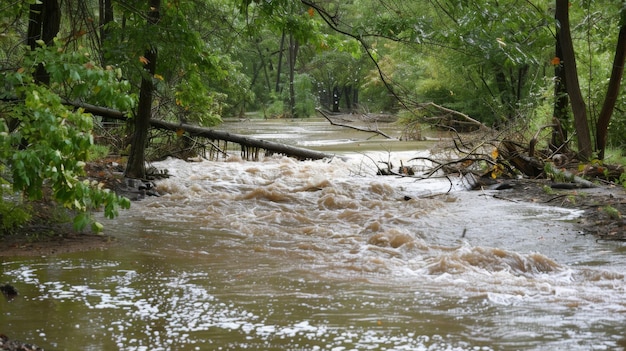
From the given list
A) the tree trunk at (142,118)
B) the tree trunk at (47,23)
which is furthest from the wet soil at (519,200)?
the tree trunk at (47,23)

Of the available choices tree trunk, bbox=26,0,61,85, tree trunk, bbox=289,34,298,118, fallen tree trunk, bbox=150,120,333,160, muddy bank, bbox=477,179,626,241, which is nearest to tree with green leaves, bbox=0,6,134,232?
tree trunk, bbox=26,0,61,85

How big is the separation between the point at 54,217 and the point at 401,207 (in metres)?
5.53

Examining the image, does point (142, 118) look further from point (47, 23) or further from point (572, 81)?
point (572, 81)

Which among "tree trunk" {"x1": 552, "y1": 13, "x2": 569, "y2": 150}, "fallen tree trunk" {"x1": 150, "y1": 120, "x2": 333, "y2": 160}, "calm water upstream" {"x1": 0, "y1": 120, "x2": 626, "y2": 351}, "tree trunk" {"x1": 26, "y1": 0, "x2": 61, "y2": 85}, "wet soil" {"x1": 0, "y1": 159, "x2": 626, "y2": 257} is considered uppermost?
"tree trunk" {"x1": 26, "y1": 0, "x2": 61, "y2": 85}

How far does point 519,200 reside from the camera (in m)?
12.4

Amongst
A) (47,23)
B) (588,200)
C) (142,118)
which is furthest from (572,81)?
(47,23)

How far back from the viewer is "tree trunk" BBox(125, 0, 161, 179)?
12.7m

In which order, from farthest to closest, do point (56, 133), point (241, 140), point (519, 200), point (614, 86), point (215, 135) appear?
1. point (241, 140)
2. point (215, 135)
3. point (614, 86)
4. point (519, 200)
5. point (56, 133)

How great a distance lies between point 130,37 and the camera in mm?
11266

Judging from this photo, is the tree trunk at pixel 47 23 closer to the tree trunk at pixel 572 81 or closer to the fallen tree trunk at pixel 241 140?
the fallen tree trunk at pixel 241 140

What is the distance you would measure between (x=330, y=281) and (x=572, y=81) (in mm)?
9432

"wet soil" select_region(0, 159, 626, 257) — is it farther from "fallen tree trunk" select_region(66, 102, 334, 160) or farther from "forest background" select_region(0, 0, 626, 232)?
"fallen tree trunk" select_region(66, 102, 334, 160)

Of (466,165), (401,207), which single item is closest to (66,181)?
(401,207)

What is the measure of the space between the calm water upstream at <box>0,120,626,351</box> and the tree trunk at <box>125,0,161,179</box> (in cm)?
169
